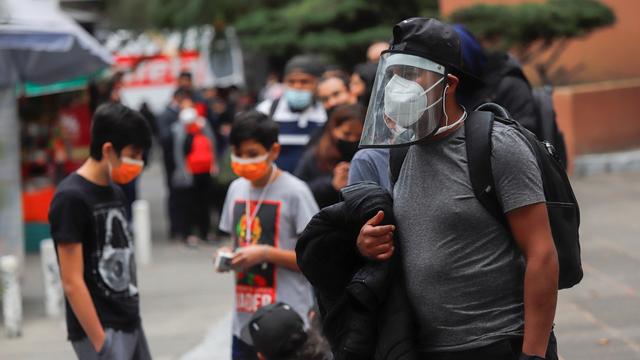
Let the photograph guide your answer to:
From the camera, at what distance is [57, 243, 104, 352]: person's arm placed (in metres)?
4.44

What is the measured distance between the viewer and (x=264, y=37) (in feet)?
51.1

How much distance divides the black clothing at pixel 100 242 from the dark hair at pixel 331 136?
3.97ft

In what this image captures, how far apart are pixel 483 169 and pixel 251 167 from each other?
2108 mm

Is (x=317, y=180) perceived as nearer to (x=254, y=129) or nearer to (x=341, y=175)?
(x=341, y=175)

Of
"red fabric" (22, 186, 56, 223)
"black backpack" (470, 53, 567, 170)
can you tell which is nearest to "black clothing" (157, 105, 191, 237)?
"red fabric" (22, 186, 56, 223)

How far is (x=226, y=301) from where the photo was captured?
9773 mm

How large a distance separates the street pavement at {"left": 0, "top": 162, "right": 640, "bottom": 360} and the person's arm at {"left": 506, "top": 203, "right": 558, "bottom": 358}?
12.0ft

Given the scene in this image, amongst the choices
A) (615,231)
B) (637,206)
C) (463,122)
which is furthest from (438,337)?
(637,206)

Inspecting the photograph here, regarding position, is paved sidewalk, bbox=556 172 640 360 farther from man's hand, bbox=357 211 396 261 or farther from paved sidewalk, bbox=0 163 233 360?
man's hand, bbox=357 211 396 261

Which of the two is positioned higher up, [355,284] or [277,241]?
[355,284]

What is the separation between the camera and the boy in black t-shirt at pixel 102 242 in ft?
14.7

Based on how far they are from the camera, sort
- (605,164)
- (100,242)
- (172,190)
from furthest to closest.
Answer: (605,164) → (172,190) → (100,242)

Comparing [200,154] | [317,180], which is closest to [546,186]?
[317,180]

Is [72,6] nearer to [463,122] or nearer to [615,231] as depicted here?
[615,231]
